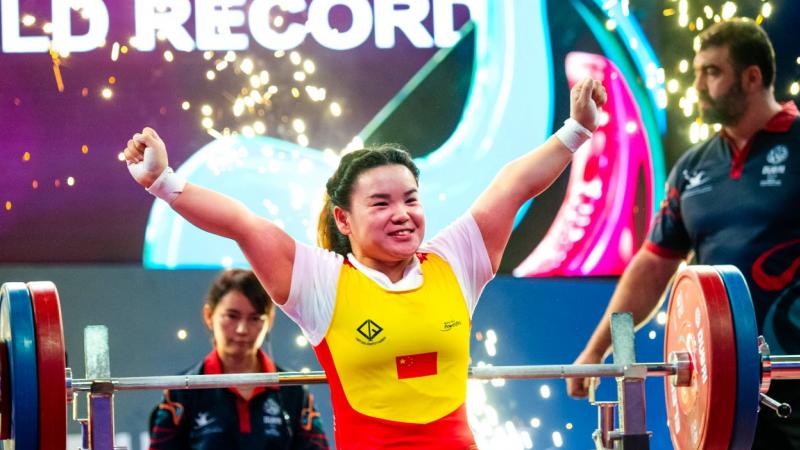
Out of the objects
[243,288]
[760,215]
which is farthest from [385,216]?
[760,215]

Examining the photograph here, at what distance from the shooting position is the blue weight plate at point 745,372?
2875 mm

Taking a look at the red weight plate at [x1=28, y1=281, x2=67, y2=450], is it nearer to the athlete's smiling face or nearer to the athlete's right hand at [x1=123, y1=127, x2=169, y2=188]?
the athlete's right hand at [x1=123, y1=127, x2=169, y2=188]

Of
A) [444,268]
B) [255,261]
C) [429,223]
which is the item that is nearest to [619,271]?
[429,223]

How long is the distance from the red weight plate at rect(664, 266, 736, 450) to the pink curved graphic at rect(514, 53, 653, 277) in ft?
5.05

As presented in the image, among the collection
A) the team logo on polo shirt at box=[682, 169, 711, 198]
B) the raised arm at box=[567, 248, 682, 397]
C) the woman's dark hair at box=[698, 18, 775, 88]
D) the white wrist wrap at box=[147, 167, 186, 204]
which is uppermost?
the woman's dark hair at box=[698, 18, 775, 88]

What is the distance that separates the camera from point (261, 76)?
4.69 m

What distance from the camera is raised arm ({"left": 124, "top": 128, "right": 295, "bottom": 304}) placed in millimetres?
2654

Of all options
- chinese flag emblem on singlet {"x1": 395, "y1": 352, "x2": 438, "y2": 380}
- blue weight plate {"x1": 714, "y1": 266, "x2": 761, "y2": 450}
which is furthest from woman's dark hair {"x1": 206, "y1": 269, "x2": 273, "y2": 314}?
blue weight plate {"x1": 714, "y1": 266, "x2": 761, "y2": 450}

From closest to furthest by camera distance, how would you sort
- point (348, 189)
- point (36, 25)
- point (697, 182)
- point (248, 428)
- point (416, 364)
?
point (416, 364)
point (348, 189)
point (248, 428)
point (697, 182)
point (36, 25)

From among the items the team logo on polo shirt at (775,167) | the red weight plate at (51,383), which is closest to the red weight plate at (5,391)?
the red weight plate at (51,383)

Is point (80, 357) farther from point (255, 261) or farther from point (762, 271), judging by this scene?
point (762, 271)

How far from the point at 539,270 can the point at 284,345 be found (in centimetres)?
107

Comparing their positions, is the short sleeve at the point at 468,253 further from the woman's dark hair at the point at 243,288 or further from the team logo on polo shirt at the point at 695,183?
the team logo on polo shirt at the point at 695,183

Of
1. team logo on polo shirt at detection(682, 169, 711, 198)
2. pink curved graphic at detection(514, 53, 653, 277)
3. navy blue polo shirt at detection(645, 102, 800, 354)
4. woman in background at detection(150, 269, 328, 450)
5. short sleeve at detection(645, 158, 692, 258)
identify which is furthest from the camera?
pink curved graphic at detection(514, 53, 653, 277)
